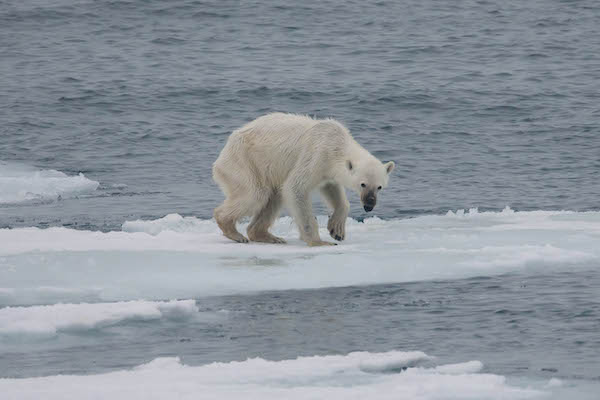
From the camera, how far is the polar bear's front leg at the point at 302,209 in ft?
30.9

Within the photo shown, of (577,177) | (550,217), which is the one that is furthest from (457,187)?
(550,217)

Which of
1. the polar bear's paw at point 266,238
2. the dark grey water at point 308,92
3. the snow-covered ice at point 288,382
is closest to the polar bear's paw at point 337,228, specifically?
the polar bear's paw at point 266,238

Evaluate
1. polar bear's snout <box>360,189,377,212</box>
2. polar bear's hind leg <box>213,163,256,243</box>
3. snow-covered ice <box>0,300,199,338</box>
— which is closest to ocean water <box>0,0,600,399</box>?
snow-covered ice <box>0,300,199,338</box>

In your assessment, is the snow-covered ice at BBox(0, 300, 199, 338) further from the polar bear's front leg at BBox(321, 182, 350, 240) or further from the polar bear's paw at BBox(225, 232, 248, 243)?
the polar bear's front leg at BBox(321, 182, 350, 240)

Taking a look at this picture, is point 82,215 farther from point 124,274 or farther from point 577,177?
point 577,177

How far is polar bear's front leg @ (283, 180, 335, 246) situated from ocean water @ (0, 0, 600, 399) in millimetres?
252

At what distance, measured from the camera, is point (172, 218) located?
11.2 meters

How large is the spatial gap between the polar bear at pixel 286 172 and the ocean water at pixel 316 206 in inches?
12.3

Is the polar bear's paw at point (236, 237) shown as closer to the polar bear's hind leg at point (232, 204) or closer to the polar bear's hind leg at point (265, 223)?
the polar bear's hind leg at point (232, 204)

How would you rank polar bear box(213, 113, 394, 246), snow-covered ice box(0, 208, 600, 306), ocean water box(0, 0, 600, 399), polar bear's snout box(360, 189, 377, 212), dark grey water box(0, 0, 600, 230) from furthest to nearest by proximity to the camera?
dark grey water box(0, 0, 600, 230)
polar bear box(213, 113, 394, 246)
polar bear's snout box(360, 189, 377, 212)
snow-covered ice box(0, 208, 600, 306)
ocean water box(0, 0, 600, 399)

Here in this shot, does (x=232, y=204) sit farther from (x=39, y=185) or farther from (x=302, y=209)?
(x=39, y=185)

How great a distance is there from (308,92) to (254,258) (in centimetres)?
1152

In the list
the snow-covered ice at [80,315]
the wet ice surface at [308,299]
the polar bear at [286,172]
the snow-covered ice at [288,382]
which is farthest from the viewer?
the polar bear at [286,172]

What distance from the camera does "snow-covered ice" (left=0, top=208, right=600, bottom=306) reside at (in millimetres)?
8193
